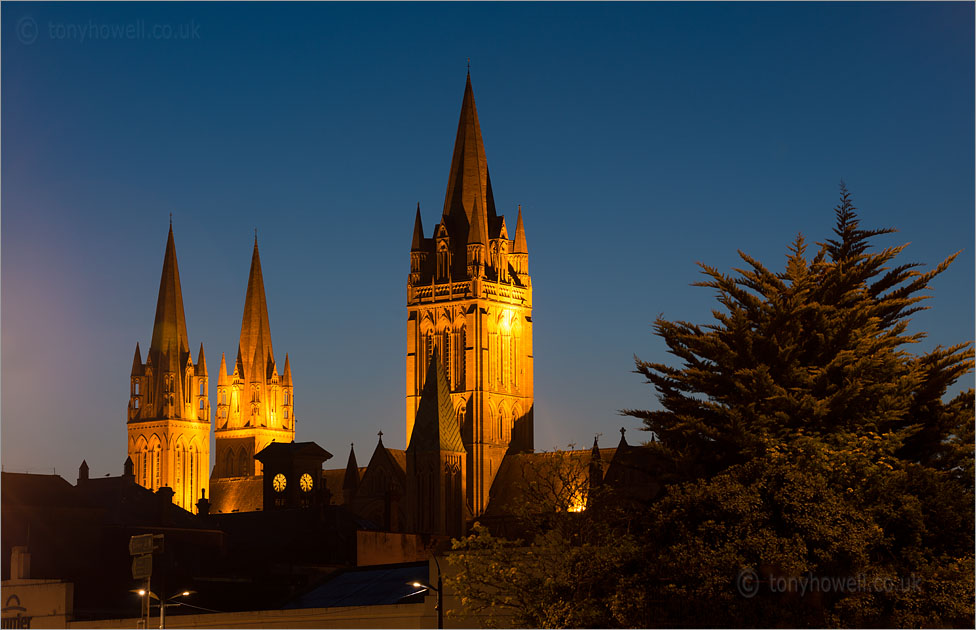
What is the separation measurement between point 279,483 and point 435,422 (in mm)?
25172

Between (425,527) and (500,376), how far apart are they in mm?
24343

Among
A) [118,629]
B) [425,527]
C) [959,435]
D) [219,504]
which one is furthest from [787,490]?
[219,504]

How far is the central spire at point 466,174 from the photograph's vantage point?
161 m

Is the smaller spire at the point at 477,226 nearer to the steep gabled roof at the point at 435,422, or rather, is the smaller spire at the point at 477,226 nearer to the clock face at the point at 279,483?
the steep gabled roof at the point at 435,422

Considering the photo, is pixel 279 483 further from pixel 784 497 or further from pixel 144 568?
pixel 784 497

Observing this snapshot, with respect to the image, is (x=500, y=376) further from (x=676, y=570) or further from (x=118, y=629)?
(x=676, y=570)

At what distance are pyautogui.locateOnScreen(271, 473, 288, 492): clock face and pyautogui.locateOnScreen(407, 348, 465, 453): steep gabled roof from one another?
2397cm

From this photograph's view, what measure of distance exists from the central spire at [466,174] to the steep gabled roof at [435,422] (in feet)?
73.3

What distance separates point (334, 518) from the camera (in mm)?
102875

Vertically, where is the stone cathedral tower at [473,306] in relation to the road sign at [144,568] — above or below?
above

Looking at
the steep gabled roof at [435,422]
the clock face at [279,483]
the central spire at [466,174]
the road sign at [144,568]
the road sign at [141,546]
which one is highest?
the central spire at [466,174]
